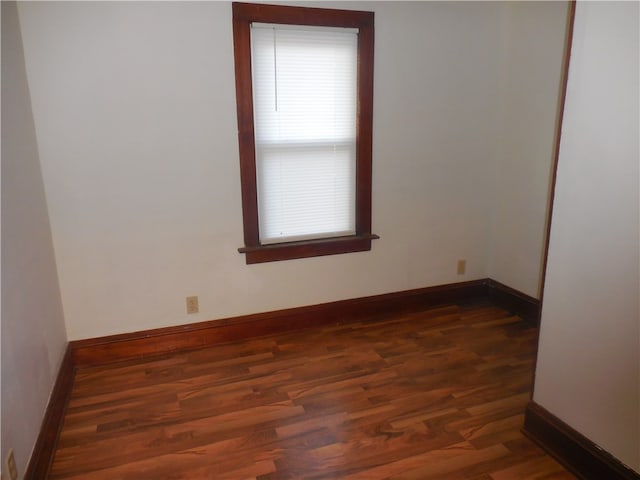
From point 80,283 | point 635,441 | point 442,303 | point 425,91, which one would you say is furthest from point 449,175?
point 80,283

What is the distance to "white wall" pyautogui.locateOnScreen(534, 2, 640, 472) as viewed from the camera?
1.50m

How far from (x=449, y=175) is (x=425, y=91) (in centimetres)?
61

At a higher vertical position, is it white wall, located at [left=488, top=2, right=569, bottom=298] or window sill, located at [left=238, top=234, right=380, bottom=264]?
white wall, located at [left=488, top=2, right=569, bottom=298]

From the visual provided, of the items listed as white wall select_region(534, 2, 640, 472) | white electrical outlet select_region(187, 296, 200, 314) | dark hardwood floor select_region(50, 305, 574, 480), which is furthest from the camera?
white electrical outlet select_region(187, 296, 200, 314)

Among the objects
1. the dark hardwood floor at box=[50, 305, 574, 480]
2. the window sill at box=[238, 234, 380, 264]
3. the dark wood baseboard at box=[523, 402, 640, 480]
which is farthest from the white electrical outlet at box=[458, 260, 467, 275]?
the dark wood baseboard at box=[523, 402, 640, 480]

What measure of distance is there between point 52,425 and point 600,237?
7.57 ft

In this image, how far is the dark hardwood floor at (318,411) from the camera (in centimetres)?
187

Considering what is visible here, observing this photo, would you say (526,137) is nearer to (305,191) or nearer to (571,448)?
(305,191)

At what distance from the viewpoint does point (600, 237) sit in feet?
5.28

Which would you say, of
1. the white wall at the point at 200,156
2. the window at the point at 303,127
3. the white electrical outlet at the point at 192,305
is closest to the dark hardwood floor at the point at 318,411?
the white electrical outlet at the point at 192,305

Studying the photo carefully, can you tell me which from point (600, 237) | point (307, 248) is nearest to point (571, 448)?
point (600, 237)

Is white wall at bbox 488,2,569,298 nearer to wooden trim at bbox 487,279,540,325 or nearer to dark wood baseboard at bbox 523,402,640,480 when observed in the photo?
wooden trim at bbox 487,279,540,325

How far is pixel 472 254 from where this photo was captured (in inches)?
138

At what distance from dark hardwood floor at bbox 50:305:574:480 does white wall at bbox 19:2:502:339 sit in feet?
1.20
